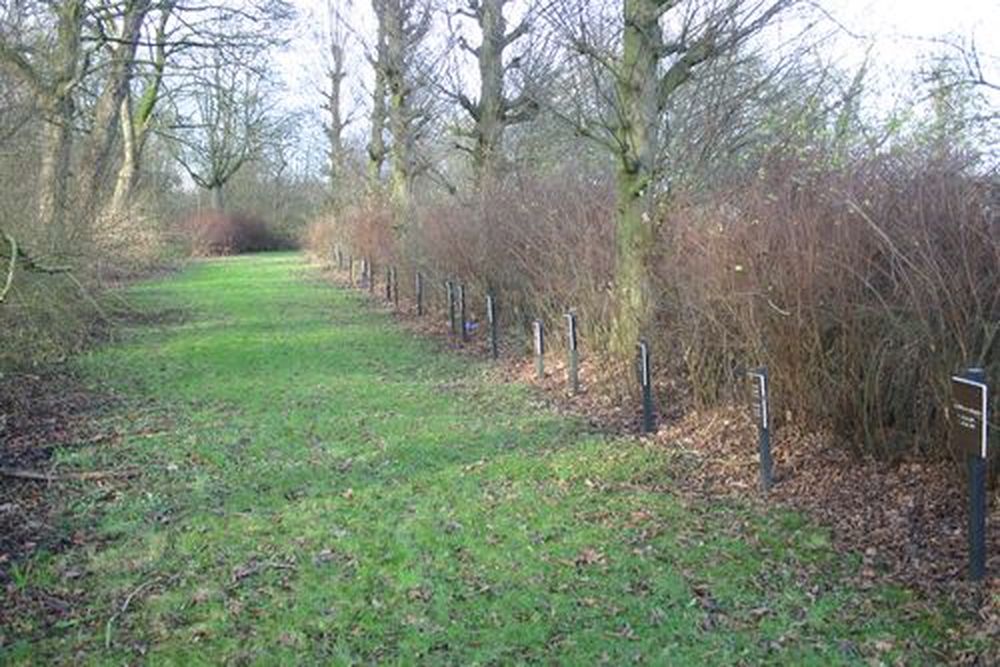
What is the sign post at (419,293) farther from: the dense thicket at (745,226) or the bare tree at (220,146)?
the bare tree at (220,146)

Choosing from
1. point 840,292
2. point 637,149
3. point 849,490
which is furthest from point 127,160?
point 849,490

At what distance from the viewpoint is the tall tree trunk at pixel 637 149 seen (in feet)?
33.7

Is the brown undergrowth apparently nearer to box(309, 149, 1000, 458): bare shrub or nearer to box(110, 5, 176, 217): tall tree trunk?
box(309, 149, 1000, 458): bare shrub

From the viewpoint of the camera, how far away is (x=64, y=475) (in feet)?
24.8

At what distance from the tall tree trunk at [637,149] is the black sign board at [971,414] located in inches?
209

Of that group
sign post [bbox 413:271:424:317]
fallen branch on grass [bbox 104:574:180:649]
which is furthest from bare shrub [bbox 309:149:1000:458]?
sign post [bbox 413:271:424:317]

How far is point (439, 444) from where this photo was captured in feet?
28.0

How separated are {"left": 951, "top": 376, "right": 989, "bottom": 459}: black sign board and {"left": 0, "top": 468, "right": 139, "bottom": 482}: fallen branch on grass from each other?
571cm

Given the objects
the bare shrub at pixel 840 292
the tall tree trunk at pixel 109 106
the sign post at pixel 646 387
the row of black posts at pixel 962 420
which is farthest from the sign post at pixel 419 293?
the sign post at pixel 646 387

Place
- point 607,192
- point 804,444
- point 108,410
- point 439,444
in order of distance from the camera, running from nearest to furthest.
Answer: point 804,444, point 439,444, point 108,410, point 607,192

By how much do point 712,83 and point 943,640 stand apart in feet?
28.0

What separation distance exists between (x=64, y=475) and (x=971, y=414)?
6.17 meters

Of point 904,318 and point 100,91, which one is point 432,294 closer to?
point 100,91

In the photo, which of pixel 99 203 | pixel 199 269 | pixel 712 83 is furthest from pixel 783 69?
pixel 199 269
